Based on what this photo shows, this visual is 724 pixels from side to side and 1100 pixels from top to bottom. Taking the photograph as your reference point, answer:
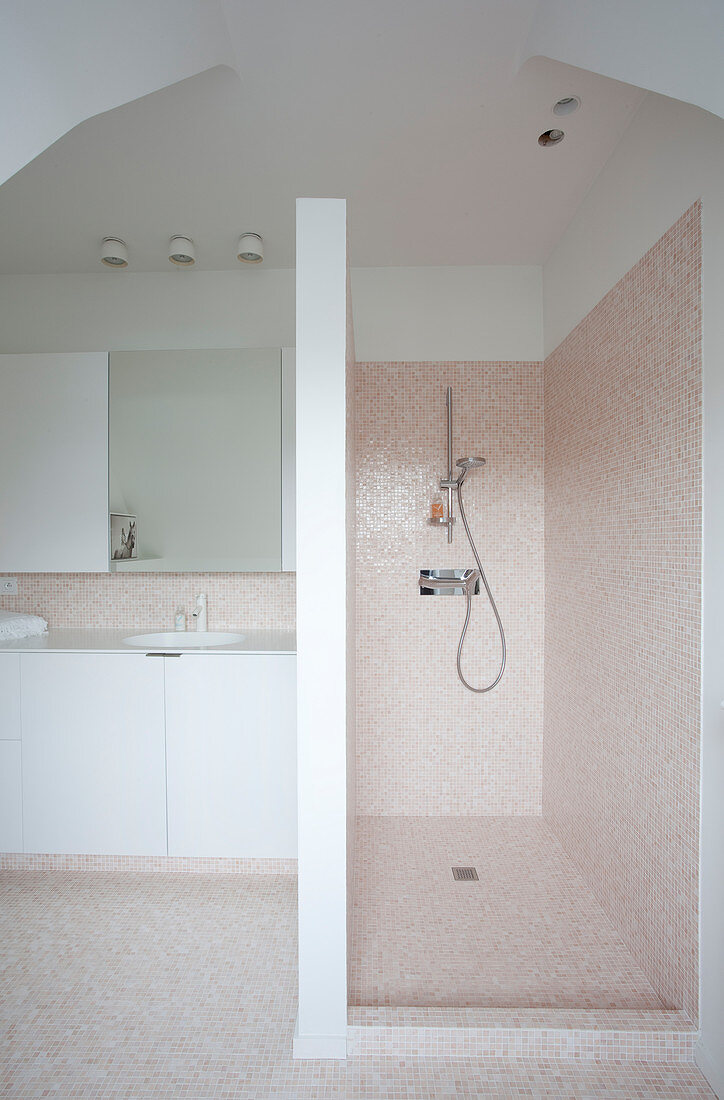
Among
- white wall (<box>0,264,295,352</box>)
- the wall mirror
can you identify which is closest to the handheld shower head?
the wall mirror

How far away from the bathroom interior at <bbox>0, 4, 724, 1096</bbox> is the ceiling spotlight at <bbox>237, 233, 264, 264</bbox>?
0.17 feet

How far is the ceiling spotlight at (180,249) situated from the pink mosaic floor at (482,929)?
2.80m

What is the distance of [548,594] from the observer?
291 cm

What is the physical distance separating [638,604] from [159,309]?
2612 mm

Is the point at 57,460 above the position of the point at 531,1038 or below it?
above

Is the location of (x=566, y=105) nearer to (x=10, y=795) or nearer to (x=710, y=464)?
(x=710, y=464)

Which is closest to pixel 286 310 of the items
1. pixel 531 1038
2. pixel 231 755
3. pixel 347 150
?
pixel 347 150

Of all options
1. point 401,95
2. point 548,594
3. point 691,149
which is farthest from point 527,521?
point 401,95

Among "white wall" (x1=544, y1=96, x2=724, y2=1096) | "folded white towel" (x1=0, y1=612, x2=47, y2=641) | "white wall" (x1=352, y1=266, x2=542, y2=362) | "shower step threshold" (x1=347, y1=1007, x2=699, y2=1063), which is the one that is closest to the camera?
"white wall" (x1=544, y1=96, x2=724, y2=1096)

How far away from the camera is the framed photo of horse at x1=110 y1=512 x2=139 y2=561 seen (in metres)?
2.76

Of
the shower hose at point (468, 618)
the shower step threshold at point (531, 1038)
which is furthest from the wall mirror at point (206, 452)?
the shower step threshold at point (531, 1038)

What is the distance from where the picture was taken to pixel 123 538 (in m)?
2.78

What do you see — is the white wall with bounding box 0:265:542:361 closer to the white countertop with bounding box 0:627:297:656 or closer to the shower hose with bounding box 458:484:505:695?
the shower hose with bounding box 458:484:505:695

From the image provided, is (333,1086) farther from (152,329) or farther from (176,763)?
(152,329)
